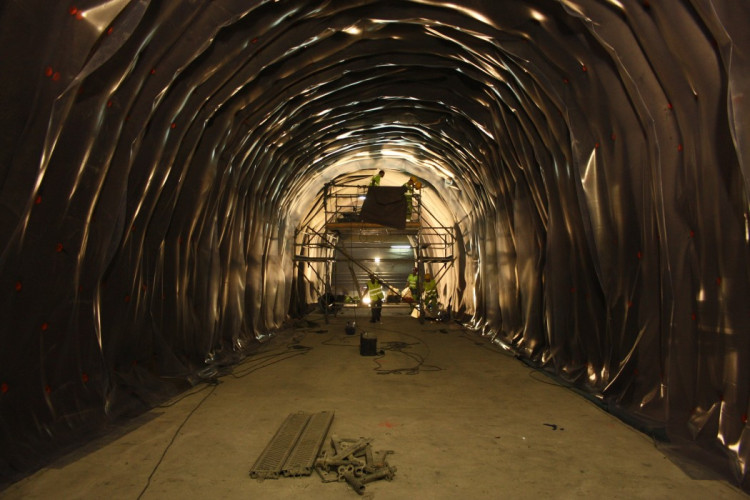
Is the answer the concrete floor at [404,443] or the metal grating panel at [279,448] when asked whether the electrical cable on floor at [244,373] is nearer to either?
the concrete floor at [404,443]

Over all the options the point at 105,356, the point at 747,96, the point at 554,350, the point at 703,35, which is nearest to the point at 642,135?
the point at 703,35

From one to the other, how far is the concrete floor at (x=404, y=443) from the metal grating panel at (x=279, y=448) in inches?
3.2

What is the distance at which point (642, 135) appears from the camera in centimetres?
371

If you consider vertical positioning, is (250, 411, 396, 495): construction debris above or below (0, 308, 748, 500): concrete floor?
above

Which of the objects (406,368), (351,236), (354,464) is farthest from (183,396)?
(351,236)

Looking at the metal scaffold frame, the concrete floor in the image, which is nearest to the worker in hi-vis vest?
the metal scaffold frame

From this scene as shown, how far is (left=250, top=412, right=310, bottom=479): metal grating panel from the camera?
2789 mm

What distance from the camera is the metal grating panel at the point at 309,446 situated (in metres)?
2.81

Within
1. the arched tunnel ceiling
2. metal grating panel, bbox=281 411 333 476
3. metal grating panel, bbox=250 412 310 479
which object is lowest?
metal grating panel, bbox=250 412 310 479

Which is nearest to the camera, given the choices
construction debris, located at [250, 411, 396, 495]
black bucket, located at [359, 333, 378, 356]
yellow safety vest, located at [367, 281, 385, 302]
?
construction debris, located at [250, 411, 396, 495]

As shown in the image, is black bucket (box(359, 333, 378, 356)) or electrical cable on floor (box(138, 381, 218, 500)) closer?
electrical cable on floor (box(138, 381, 218, 500))

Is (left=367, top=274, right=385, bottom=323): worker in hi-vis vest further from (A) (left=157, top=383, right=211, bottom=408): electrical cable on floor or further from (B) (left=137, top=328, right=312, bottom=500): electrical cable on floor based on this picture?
(A) (left=157, top=383, right=211, bottom=408): electrical cable on floor

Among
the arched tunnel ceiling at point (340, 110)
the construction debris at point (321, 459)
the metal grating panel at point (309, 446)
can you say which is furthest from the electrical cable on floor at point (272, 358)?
the construction debris at point (321, 459)

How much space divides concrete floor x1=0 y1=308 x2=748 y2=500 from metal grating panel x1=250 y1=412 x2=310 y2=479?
0.27 ft
